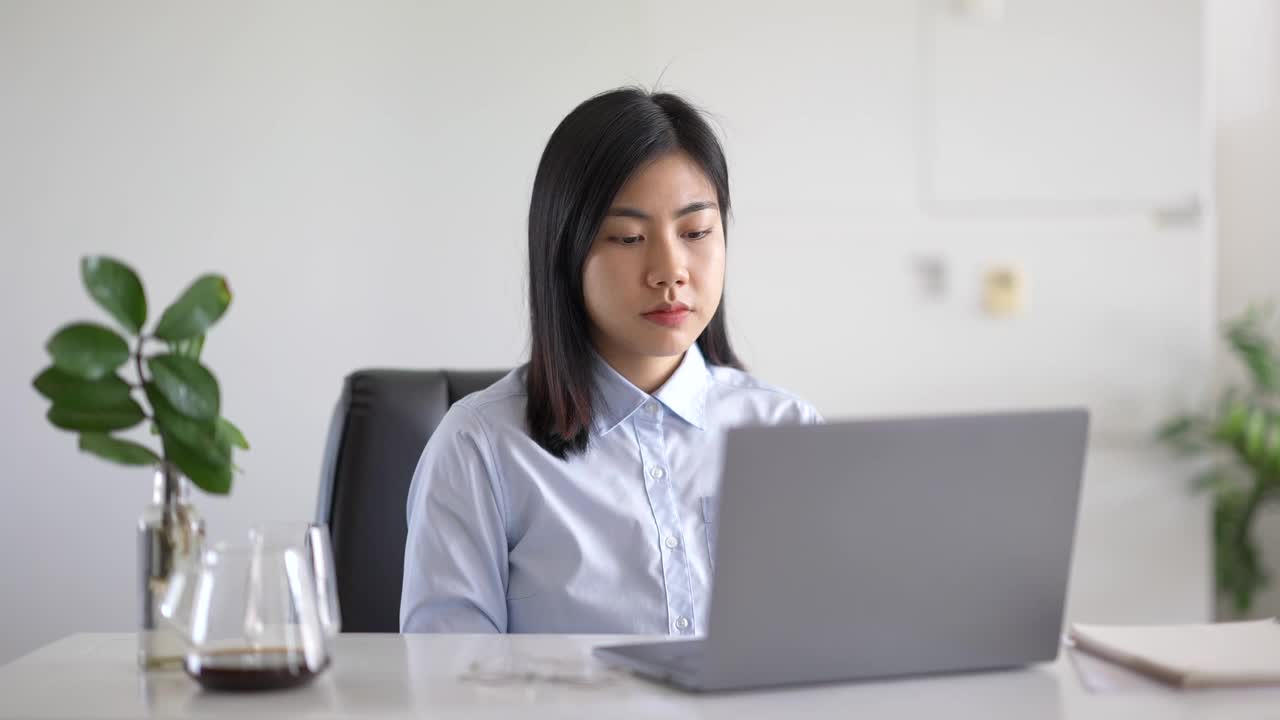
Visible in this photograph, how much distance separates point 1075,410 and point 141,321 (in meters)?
0.66

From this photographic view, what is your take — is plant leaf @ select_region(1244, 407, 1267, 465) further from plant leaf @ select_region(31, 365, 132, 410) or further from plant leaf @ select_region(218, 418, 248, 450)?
plant leaf @ select_region(31, 365, 132, 410)

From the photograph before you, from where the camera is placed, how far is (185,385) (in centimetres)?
98

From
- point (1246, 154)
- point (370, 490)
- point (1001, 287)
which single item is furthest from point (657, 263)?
point (1246, 154)

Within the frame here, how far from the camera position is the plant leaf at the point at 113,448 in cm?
97

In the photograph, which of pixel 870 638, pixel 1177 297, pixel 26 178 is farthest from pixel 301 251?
pixel 870 638

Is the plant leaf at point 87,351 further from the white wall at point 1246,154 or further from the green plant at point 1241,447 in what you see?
the white wall at point 1246,154

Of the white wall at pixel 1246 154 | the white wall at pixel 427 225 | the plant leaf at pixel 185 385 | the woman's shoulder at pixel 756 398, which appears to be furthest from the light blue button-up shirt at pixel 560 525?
A: the white wall at pixel 1246 154

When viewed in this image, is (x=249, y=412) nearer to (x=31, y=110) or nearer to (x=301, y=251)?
(x=301, y=251)

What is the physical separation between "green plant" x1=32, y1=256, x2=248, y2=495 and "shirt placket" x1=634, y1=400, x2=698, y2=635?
0.59 meters

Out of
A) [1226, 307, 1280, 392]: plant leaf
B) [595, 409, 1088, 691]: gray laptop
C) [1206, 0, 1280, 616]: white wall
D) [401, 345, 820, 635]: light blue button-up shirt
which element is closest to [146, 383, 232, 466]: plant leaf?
[595, 409, 1088, 691]: gray laptop

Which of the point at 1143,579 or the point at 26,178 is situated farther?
the point at 1143,579

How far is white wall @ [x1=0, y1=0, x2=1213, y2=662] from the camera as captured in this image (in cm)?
293

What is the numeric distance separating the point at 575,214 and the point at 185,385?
633 millimetres

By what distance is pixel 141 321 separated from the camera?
0.99 meters
